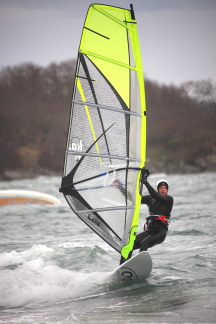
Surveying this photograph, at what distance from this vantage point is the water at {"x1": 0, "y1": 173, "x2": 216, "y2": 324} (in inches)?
157

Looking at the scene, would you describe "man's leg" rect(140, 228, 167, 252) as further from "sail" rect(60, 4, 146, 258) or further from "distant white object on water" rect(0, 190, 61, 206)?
"distant white object on water" rect(0, 190, 61, 206)

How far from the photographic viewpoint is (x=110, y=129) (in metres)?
5.05

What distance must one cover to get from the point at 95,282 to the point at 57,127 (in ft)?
129

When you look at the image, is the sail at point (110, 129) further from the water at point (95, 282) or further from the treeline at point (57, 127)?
the treeline at point (57, 127)

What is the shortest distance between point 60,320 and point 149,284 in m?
1.34

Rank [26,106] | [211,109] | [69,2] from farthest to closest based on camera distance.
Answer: [69,2], [26,106], [211,109]

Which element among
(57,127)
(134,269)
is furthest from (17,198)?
(57,127)

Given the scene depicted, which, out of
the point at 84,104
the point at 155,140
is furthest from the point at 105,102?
the point at 155,140

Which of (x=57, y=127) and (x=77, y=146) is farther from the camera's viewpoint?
(x=57, y=127)

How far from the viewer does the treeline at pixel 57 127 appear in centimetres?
3900

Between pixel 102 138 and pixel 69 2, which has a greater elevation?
pixel 69 2

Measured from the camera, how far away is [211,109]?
3050 centimetres

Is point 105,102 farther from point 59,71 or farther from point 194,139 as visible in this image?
point 59,71

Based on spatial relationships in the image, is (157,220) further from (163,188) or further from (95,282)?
(95,282)
